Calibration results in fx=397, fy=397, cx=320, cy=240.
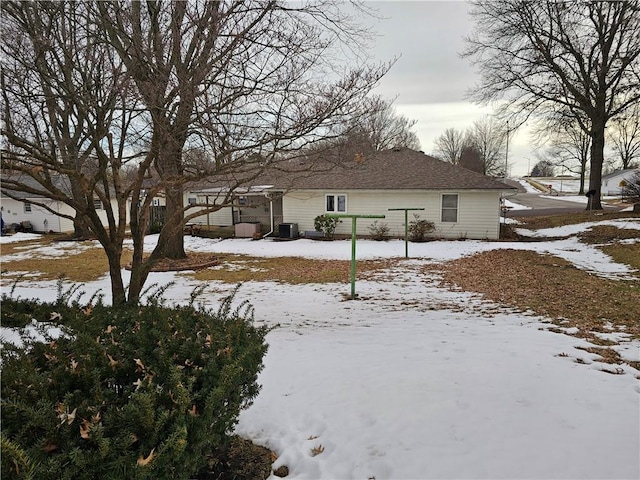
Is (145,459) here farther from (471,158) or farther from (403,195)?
(471,158)

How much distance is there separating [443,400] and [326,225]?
1610 cm

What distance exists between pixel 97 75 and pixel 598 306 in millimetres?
8363

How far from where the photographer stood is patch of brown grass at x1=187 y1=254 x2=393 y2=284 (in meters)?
10.9

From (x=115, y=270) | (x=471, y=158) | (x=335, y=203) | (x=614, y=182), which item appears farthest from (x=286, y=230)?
(x=614, y=182)

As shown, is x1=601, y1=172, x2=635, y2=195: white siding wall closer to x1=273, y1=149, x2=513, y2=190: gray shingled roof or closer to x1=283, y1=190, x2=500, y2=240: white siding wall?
x1=273, y1=149, x2=513, y2=190: gray shingled roof

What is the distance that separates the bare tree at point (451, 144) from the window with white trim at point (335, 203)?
4417 centimetres

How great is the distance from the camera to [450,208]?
725 inches

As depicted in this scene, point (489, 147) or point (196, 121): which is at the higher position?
point (489, 147)

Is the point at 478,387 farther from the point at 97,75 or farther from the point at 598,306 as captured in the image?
the point at 97,75

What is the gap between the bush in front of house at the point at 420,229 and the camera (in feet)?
59.0

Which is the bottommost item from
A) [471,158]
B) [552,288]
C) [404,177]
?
[552,288]

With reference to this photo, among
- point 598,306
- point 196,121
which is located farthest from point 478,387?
point 598,306

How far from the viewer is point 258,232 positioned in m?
21.0

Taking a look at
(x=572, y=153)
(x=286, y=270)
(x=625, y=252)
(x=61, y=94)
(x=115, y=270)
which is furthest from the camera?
(x=572, y=153)
